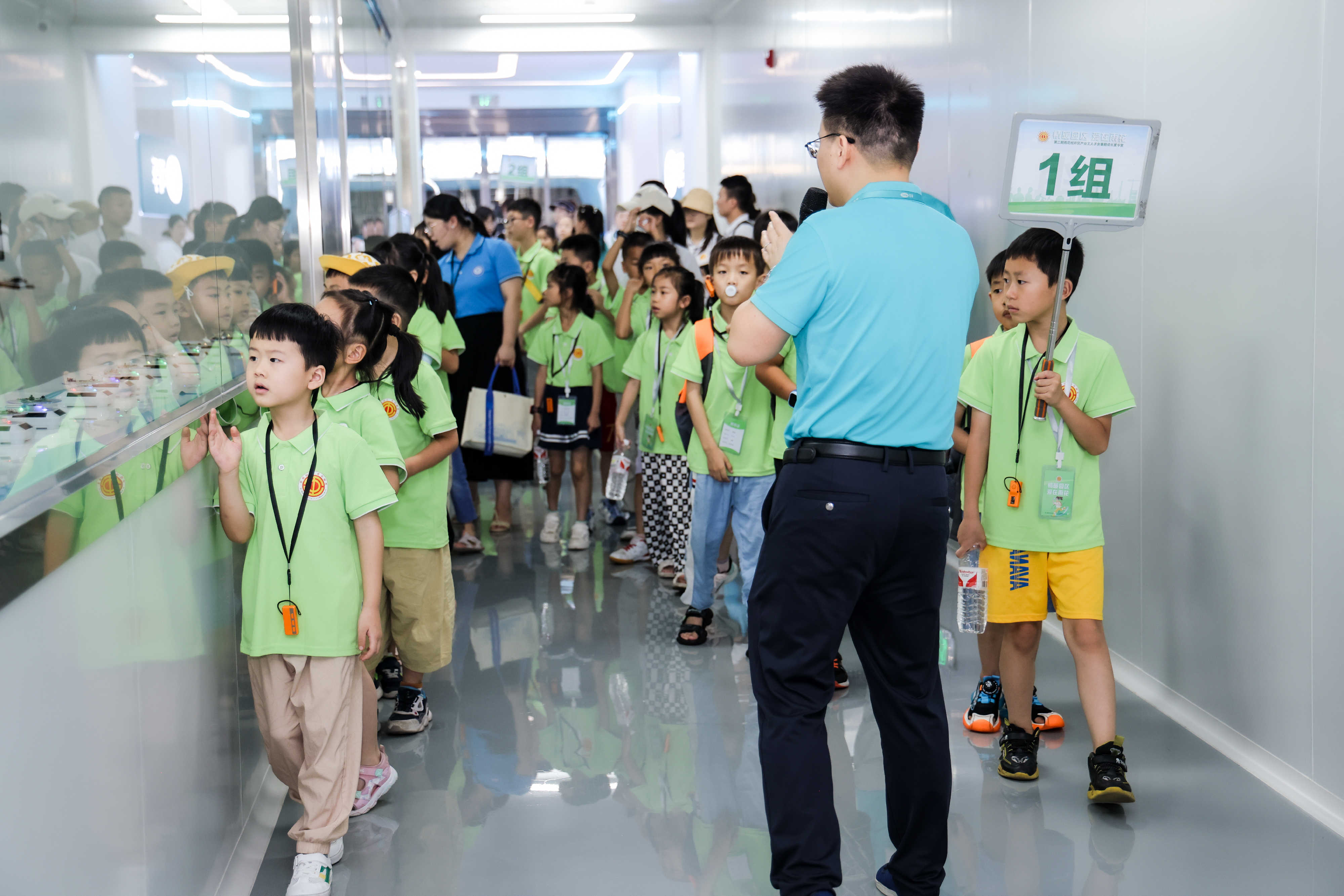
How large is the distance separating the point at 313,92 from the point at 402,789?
9.44 ft

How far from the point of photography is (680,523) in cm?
499

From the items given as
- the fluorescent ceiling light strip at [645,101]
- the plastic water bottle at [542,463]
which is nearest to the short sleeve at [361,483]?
the plastic water bottle at [542,463]

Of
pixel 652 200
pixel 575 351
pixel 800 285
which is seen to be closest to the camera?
pixel 800 285

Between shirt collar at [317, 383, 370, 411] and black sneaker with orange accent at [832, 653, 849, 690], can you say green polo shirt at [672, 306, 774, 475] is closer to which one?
black sneaker with orange accent at [832, 653, 849, 690]

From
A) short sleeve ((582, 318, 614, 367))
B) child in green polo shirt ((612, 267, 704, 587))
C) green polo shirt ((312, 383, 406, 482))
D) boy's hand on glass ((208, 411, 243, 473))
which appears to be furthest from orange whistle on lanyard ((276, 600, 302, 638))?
short sleeve ((582, 318, 614, 367))

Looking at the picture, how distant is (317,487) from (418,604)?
0.79 meters

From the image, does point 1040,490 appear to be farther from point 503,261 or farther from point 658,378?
point 503,261

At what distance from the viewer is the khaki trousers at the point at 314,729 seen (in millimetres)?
2398

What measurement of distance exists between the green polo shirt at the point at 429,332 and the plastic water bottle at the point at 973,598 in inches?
87.4

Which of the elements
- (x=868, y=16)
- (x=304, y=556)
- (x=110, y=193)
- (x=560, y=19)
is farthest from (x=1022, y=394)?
(x=560, y=19)

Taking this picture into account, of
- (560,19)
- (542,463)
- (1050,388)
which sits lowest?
(542,463)

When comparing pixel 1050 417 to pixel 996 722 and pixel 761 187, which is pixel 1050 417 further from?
pixel 761 187

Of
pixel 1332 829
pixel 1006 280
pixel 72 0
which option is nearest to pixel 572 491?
pixel 1006 280

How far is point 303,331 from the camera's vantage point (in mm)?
2373
